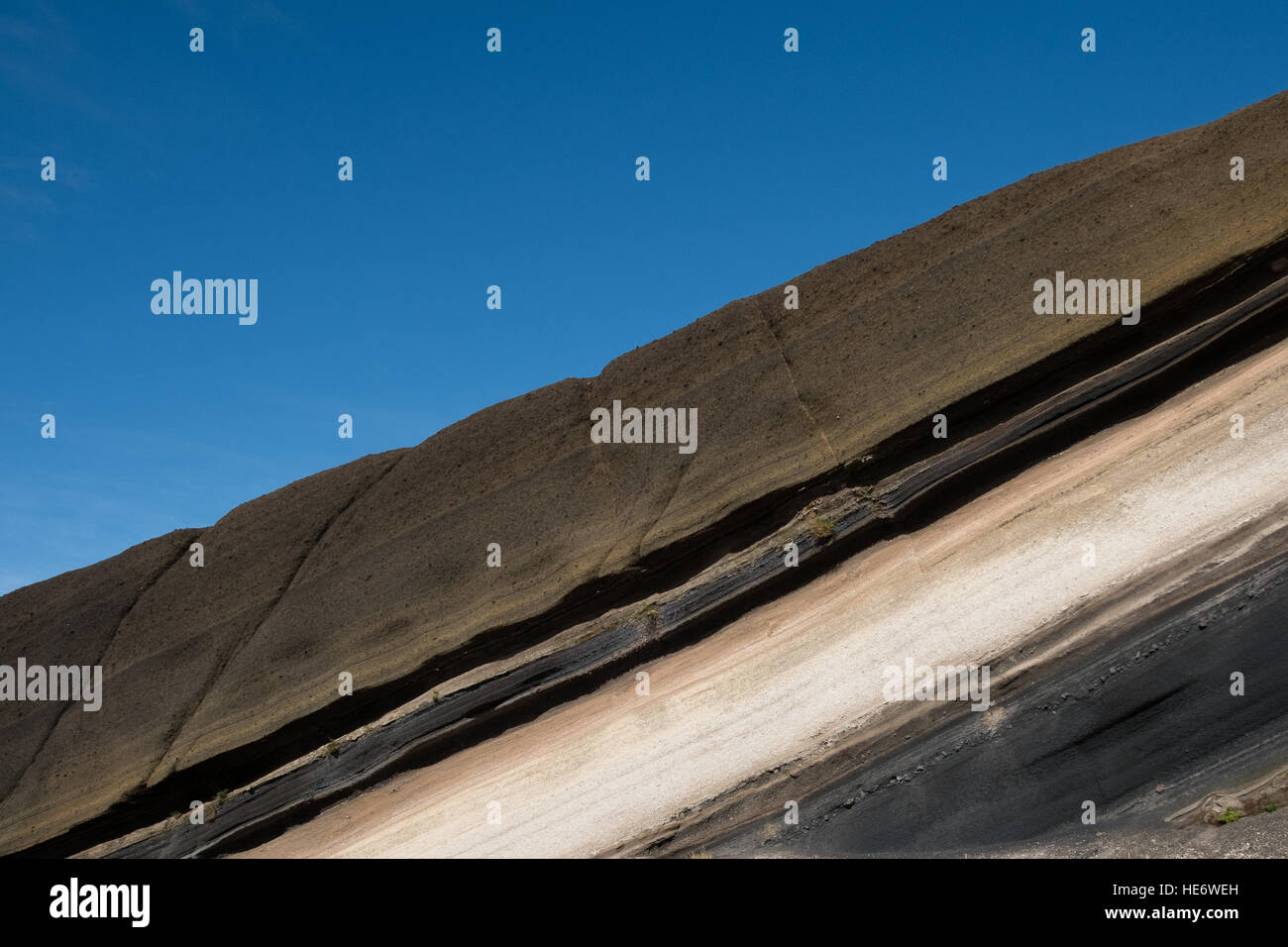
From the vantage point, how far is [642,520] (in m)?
11.5

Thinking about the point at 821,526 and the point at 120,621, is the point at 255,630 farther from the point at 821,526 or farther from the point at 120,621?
the point at 821,526

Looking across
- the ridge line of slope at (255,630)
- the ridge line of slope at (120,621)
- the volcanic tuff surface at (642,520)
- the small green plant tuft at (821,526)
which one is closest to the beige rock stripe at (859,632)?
the volcanic tuff surface at (642,520)

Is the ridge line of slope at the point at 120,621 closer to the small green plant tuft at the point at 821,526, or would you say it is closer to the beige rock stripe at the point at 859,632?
the beige rock stripe at the point at 859,632

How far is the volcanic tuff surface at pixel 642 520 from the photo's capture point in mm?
10469

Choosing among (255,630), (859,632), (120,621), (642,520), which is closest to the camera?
(859,632)

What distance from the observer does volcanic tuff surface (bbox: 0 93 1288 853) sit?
10.5 meters

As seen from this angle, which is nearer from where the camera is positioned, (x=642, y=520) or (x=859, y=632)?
(x=859, y=632)

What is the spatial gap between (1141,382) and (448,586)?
320 inches

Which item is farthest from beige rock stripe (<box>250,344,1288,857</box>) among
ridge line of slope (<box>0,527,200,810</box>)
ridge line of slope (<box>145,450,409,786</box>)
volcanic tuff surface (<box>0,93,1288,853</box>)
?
ridge line of slope (<box>0,527,200,810</box>)

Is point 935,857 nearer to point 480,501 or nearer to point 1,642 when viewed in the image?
point 480,501

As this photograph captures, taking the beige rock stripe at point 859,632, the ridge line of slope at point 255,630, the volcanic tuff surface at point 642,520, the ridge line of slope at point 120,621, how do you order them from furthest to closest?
the ridge line of slope at point 120,621
the ridge line of slope at point 255,630
the volcanic tuff surface at point 642,520
the beige rock stripe at point 859,632

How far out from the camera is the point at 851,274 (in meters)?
12.6

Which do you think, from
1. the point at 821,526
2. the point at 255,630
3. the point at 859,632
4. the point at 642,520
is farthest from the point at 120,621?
the point at 859,632

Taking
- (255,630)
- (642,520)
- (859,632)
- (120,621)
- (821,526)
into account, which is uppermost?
(642,520)
